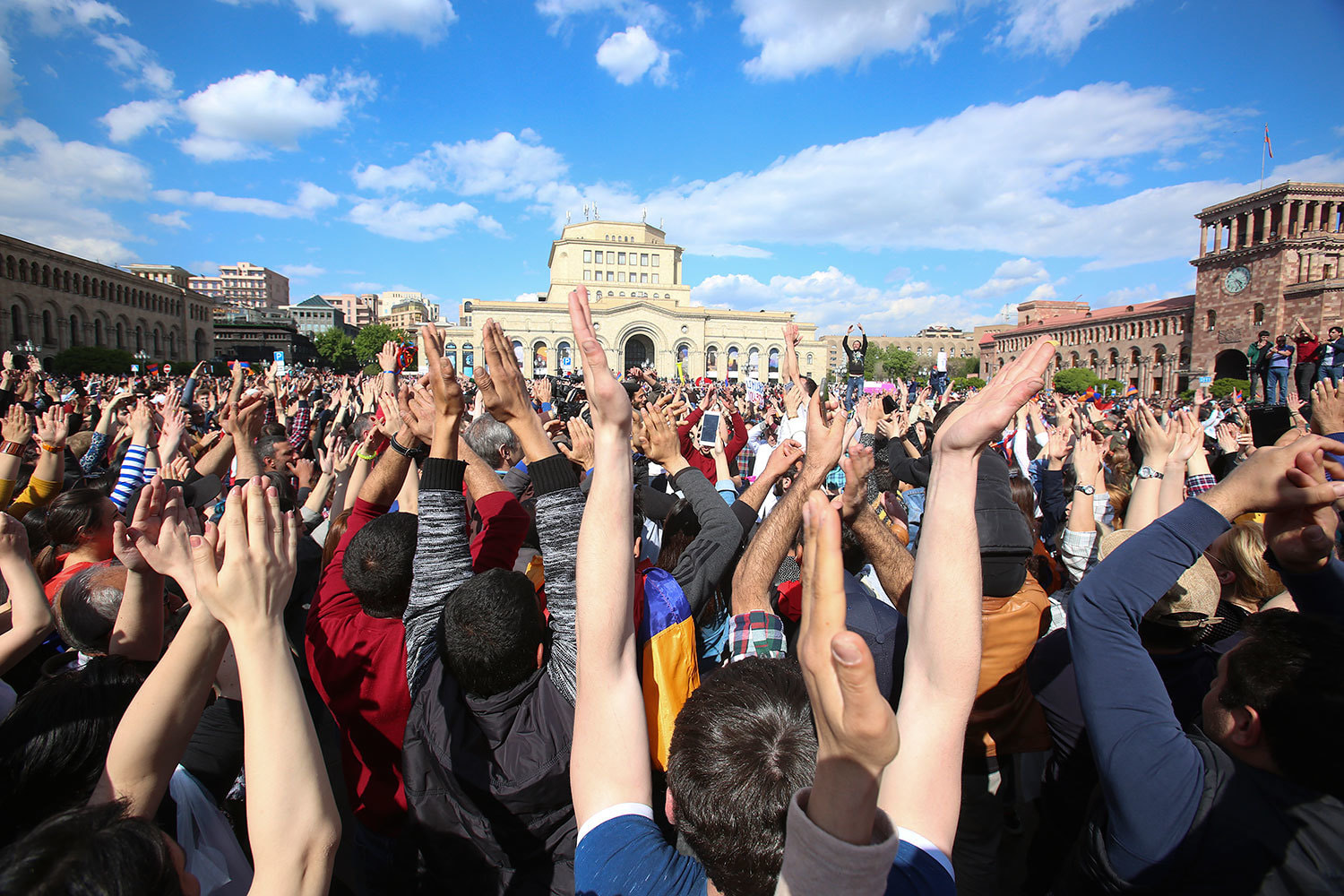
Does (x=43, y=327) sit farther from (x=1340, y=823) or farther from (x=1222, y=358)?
(x=1222, y=358)

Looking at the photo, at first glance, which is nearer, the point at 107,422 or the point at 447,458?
the point at 447,458

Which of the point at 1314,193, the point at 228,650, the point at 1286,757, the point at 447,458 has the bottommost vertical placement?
the point at 228,650

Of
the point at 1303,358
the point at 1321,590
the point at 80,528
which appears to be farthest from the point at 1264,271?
the point at 80,528

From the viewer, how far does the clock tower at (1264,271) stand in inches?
1502

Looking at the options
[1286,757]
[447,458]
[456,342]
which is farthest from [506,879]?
[456,342]

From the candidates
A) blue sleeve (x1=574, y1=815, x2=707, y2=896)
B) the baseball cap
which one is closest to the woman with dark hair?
blue sleeve (x1=574, y1=815, x2=707, y2=896)

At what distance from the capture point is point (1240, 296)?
138 feet

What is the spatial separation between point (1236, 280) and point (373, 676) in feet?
189

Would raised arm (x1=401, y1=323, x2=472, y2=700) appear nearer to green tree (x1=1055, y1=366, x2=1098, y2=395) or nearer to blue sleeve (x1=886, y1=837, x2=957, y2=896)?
blue sleeve (x1=886, y1=837, x2=957, y2=896)

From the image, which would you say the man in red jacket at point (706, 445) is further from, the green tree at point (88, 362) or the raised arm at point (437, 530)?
the green tree at point (88, 362)

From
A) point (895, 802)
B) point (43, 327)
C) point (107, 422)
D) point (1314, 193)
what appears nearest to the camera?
point (895, 802)

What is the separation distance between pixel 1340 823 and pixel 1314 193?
58486mm

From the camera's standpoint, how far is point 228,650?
2.31 m

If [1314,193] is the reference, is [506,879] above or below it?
below
